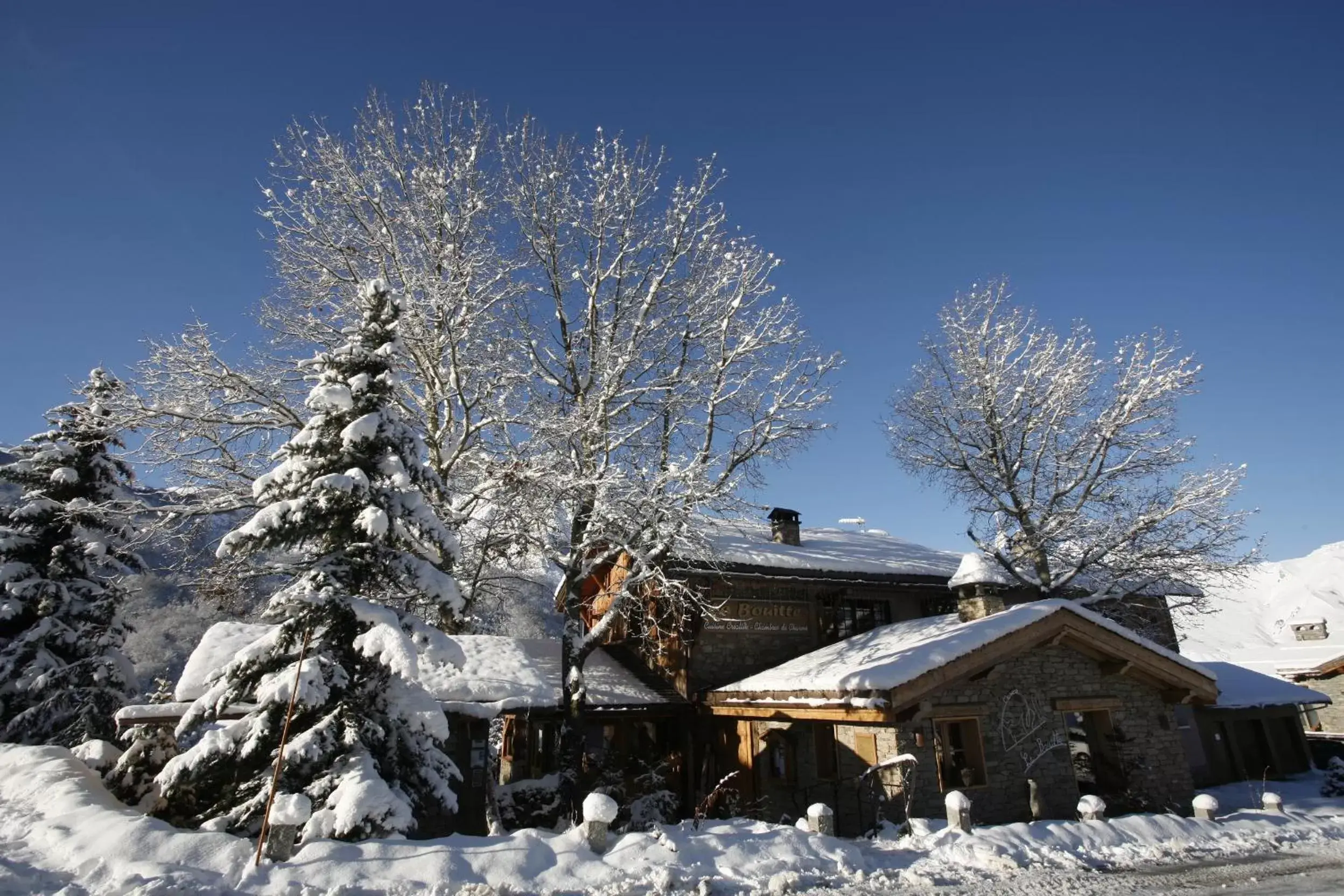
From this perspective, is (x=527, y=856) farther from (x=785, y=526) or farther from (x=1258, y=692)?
(x=1258, y=692)

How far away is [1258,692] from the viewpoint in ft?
67.6

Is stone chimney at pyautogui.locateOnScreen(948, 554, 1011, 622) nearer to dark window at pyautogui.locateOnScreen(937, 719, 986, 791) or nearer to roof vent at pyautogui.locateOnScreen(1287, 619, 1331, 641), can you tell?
dark window at pyautogui.locateOnScreen(937, 719, 986, 791)

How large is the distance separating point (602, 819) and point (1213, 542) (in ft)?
58.8

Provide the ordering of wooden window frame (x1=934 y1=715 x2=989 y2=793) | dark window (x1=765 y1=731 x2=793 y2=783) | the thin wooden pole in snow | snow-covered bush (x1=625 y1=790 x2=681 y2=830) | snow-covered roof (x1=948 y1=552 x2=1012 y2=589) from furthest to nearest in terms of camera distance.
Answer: snow-covered roof (x1=948 y1=552 x2=1012 y2=589), dark window (x1=765 y1=731 x2=793 y2=783), snow-covered bush (x1=625 y1=790 x2=681 y2=830), wooden window frame (x1=934 y1=715 x2=989 y2=793), the thin wooden pole in snow

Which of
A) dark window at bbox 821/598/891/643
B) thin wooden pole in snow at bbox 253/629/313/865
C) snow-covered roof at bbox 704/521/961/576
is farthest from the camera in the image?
dark window at bbox 821/598/891/643

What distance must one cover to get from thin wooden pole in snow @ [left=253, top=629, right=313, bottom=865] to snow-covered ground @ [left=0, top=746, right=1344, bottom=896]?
10.5 inches

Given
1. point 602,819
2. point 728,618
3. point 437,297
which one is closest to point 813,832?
point 602,819

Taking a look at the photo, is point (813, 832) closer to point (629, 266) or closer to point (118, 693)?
point (629, 266)

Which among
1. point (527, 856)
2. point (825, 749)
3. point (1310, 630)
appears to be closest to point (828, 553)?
point (825, 749)

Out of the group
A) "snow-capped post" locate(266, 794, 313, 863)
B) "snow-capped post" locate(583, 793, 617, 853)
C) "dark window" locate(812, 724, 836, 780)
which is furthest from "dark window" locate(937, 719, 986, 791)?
"snow-capped post" locate(266, 794, 313, 863)

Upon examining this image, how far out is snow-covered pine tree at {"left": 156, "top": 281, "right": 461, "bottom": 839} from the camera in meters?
7.90

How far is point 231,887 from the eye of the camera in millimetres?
6395

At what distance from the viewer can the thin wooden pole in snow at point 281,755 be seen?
6.85 meters

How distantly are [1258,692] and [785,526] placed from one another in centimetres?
1522
